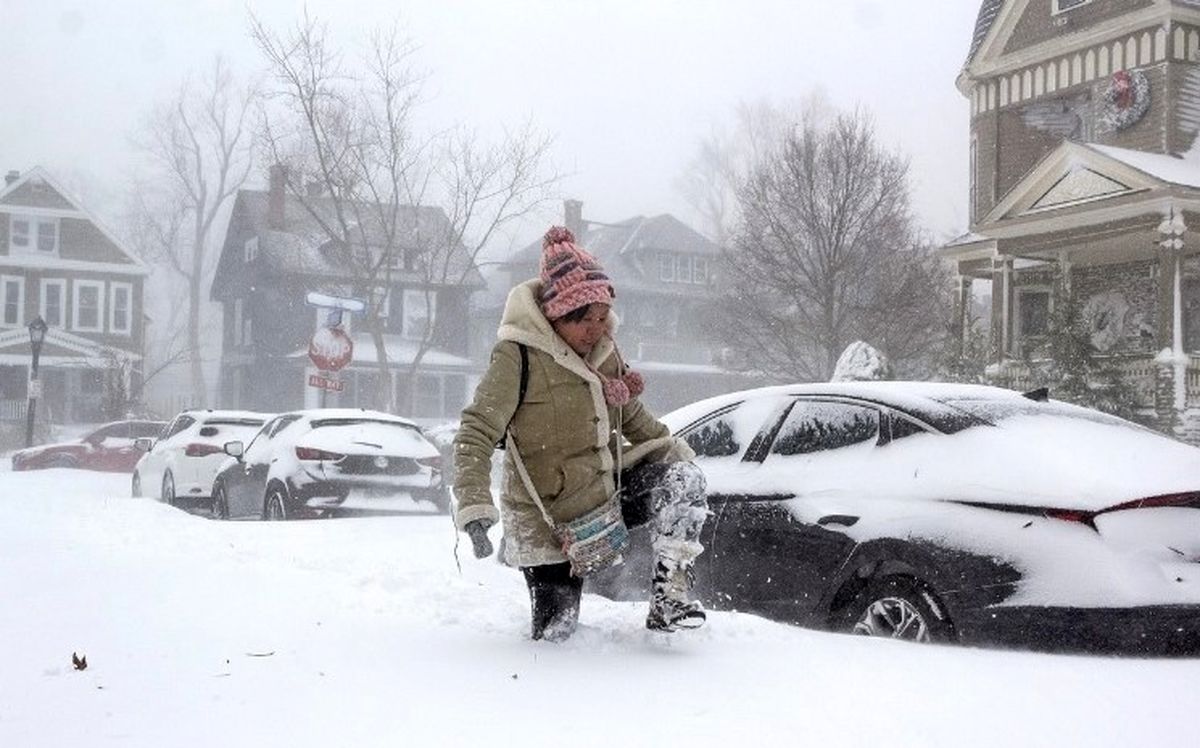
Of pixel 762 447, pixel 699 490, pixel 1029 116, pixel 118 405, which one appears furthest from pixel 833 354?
pixel 118 405

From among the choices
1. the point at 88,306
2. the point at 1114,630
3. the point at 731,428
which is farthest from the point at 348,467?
the point at 88,306

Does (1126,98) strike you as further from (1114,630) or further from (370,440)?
(1114,630)

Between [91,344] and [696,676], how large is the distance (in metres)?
44.3

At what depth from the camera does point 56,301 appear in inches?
1779

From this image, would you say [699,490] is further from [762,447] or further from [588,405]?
[762,447]

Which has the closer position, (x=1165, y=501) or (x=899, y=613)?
(x=1165, y=501)

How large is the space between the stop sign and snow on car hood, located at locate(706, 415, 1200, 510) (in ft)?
43.0

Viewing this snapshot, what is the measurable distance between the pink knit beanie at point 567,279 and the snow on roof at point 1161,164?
54.6ft

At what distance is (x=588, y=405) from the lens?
416 cm

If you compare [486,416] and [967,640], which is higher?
[486,416]

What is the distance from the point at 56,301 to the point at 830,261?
34.0 m

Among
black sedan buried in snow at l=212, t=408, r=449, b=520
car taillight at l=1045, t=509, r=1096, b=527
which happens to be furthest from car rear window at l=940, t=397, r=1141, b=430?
black sedan buried in snow at l=212, t=408, r=449, b=520

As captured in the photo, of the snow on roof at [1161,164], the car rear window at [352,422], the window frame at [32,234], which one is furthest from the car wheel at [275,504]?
the window frame at [32,234]

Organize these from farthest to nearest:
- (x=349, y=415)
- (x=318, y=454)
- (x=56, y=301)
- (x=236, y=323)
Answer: (x=236, y=323), (x=56, y=301), (x=349, y=415), (x=318, y=454)
